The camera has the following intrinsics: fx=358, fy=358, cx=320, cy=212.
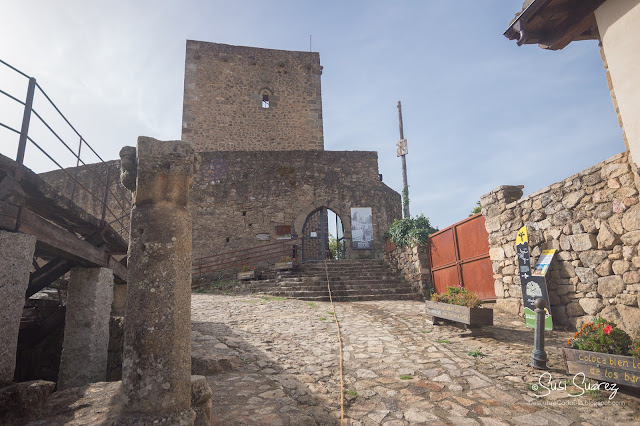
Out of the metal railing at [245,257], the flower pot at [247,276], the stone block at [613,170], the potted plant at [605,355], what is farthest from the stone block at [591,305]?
the metal railing at [245,257]

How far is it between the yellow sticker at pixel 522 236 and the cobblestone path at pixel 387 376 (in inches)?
51.1

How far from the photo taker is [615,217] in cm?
446

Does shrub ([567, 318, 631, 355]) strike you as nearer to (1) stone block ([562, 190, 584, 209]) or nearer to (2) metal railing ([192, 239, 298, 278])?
(1) stone block ([562, 190, 584, 209])

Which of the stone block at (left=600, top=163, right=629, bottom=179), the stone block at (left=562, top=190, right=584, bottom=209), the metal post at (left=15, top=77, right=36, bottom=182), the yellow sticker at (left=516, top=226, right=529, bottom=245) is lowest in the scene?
the yellow sticker at (left=516, top=226, right=529, bottom=245)

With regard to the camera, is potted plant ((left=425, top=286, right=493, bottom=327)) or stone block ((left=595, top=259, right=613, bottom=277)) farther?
potted plant ((left=425, top=286, right=493, bottom=327))

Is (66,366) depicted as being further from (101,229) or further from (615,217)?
(615,217)

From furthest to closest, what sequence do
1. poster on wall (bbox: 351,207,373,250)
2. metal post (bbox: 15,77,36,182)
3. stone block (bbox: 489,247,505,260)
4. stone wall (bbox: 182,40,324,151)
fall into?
1. stone wall (bbox: 182,40,324,151)
2. poster on wall (bbox: 351,207,373,250)
3. stone block (bbox: 489,247,505,260)
4. metal post (bbox: 15,77,36,182)

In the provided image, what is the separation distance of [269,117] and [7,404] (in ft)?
52.8

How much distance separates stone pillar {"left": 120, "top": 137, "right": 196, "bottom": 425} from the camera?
1964mm

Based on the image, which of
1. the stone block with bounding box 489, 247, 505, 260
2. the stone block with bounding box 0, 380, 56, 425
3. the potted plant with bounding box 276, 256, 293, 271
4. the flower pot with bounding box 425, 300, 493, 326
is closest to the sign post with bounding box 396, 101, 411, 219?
the potted plant with bounding box 276, 256, 293, 271

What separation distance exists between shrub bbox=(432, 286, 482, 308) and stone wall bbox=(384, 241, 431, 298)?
3.49m

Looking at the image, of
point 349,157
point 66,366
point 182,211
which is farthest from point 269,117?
point 182,211

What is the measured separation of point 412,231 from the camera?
10062 mm
